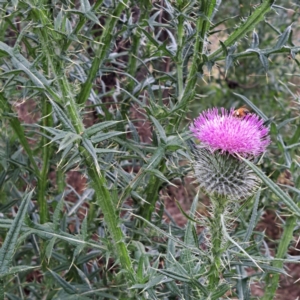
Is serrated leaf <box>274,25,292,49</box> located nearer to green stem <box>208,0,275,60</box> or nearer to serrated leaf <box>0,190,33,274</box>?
green stem <box>208,0,275,60</box>

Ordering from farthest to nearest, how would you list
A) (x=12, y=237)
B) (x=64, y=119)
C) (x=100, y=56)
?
(x=100, y=56)
(x=64, y=119)
(x=12, y=237)

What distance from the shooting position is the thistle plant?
163 centimetres

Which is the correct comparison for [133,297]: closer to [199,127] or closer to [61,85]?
[199,127]

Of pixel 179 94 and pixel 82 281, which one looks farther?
pixel 82 281

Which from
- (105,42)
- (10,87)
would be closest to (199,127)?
(105,42)

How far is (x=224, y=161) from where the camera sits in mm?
1724

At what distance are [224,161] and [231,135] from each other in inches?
4.3

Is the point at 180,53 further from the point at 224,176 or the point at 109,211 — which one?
the point at 109,211

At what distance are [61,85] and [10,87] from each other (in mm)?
414

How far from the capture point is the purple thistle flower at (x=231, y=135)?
1.65 m

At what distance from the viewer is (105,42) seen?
82.1 inches

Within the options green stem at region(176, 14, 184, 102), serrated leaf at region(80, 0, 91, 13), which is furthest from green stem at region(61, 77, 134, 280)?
green stem at region(176, 14, 184, 102)

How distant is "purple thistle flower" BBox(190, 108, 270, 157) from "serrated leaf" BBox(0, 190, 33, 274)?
0.58 m

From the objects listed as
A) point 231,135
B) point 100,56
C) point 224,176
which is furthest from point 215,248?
point 100,56
